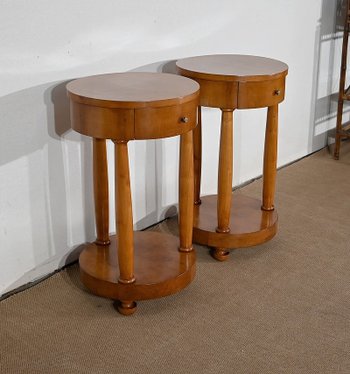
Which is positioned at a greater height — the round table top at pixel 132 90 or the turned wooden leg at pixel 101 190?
the round table top at pixel 132 90

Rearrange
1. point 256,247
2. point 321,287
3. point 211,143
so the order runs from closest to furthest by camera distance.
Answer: point 321,287 → point 256,247 → point 211,143

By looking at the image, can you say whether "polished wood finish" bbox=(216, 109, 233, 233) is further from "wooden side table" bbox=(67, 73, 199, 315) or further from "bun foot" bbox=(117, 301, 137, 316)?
"bun foot" bbox=(117, 301, 137, 316)

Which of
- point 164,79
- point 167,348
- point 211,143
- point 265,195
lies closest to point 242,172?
point 211,143

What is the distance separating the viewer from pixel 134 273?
2105 mm

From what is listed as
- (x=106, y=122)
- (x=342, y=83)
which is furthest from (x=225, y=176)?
(x=342, y=83)

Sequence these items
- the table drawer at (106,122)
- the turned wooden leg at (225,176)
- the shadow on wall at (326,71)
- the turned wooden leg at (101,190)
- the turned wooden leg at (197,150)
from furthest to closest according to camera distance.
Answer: the shadow on wall at (326,71), the turned wooden leg at (197,150), the turned wooden leg at (225,176), the turned wooden leg at (101,190), the table drawer at (106,122)

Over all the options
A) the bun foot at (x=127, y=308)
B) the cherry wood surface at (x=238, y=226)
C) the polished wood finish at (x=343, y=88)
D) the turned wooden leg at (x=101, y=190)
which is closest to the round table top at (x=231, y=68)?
the turned wooden leg at (x=101, y=190)

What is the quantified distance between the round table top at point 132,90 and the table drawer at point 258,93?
22 cm

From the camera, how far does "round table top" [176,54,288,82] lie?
7.27 feet

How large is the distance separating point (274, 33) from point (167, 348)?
1.81 meters

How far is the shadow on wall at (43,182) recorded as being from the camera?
2.09 m

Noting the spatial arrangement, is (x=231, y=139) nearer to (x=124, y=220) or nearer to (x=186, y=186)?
(x=186, y=186)

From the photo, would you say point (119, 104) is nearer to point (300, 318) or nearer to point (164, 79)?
point (164, 79)

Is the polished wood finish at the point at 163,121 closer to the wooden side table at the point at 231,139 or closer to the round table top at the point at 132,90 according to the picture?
the round table top at the point at 132,90
